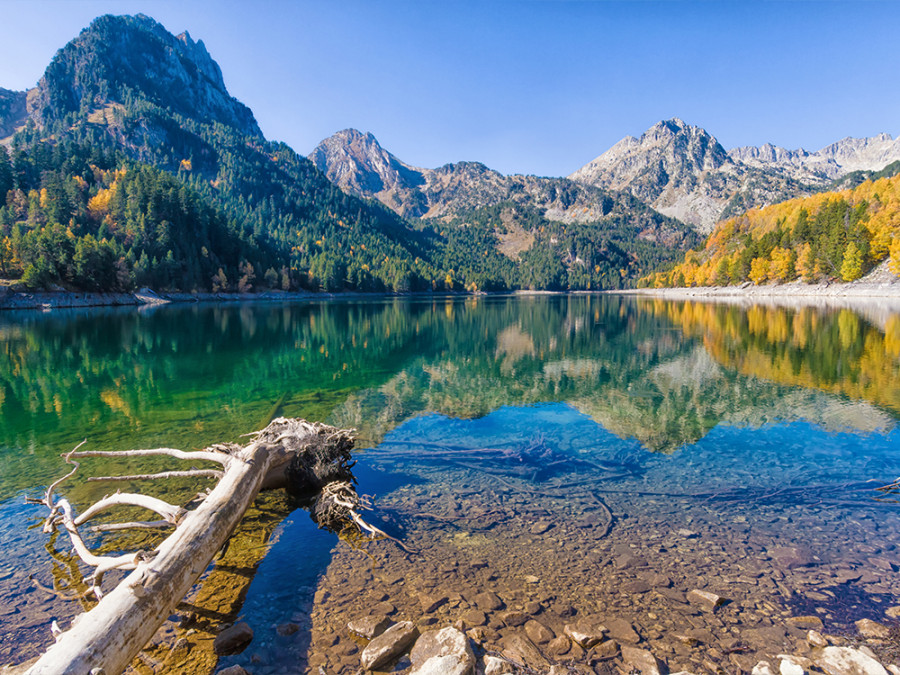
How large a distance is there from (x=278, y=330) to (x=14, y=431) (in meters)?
33.2

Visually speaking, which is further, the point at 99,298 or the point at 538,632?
the point at 99,298

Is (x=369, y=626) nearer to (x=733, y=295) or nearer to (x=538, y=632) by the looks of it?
(x=538, y=632)

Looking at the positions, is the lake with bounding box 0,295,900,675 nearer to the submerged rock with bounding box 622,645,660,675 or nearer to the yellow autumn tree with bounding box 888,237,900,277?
the submerged rock with bounding box 622,645,660,675

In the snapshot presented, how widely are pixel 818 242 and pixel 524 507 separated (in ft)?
399

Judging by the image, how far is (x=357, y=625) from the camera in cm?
561

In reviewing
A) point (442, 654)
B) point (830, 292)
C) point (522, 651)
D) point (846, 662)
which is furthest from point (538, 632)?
point (830, 292)

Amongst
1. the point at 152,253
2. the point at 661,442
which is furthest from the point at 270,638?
the point at 152,253

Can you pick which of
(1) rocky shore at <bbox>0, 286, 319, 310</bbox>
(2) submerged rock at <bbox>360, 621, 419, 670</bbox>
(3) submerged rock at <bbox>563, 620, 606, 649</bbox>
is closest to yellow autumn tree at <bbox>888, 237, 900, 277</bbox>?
(3) submerged rock at <bbox>563, 620, 606, 649</bbox>

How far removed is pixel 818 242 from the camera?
96188 millimetres

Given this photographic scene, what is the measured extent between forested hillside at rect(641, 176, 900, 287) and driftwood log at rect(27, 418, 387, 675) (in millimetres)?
106817

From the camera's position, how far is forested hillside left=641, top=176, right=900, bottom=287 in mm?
85062

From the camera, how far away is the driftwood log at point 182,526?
154 inches

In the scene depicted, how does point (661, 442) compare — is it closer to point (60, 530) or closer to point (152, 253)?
point (60, 530)

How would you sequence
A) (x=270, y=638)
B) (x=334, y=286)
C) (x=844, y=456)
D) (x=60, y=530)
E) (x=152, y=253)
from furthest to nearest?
1. (x=334, y=286)
2. (x=152, y=253)
3. (x=844, y=456)
4. (x=60, y=530)
5. (x=270, y=638)
